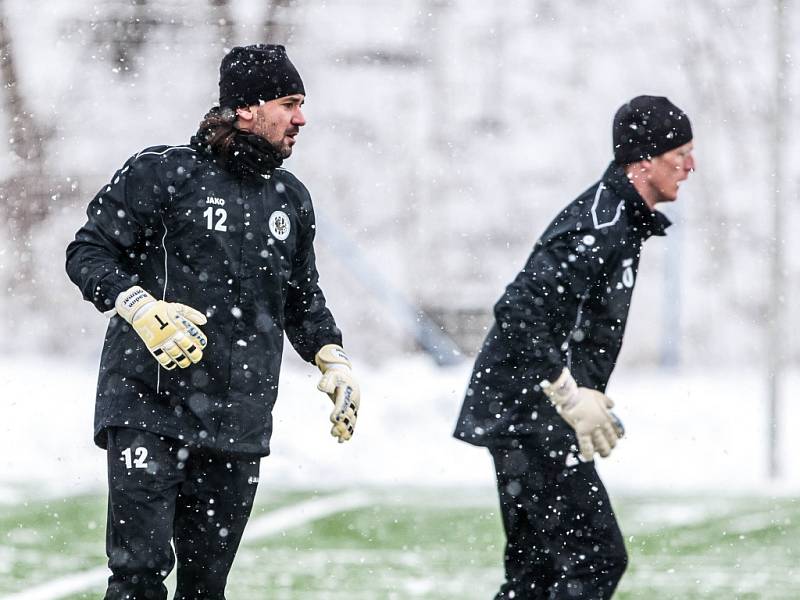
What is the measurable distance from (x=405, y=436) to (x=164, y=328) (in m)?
10.3

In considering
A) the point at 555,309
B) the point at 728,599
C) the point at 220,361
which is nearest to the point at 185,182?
the point at 220,361

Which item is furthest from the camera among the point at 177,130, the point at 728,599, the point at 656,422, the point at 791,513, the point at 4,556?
the point at 177,130

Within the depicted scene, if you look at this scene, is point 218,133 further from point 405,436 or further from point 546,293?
point 405,436

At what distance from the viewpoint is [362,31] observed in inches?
730

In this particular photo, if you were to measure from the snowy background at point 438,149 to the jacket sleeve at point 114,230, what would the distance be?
11548mm

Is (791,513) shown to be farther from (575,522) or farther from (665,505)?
(575,522)

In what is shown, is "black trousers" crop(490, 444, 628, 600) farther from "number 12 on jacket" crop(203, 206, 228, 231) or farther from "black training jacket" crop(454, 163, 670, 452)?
"number 12 on jacket" crop(203, 206, 228, 231)

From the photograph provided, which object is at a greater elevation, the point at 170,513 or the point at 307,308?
the point at 307,308

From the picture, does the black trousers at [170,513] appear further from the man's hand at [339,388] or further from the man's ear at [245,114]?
the man's ear at [245,114]

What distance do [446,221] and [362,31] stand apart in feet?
7.94

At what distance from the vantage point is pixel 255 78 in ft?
15.4

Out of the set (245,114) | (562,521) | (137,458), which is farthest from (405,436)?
(137,458)

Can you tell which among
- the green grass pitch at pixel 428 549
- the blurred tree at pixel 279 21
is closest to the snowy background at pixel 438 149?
the blurred tree at pixel 279 21

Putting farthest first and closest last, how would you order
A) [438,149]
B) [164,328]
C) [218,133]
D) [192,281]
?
[438,149]
[218,133]
[192,281]
[164,328]
